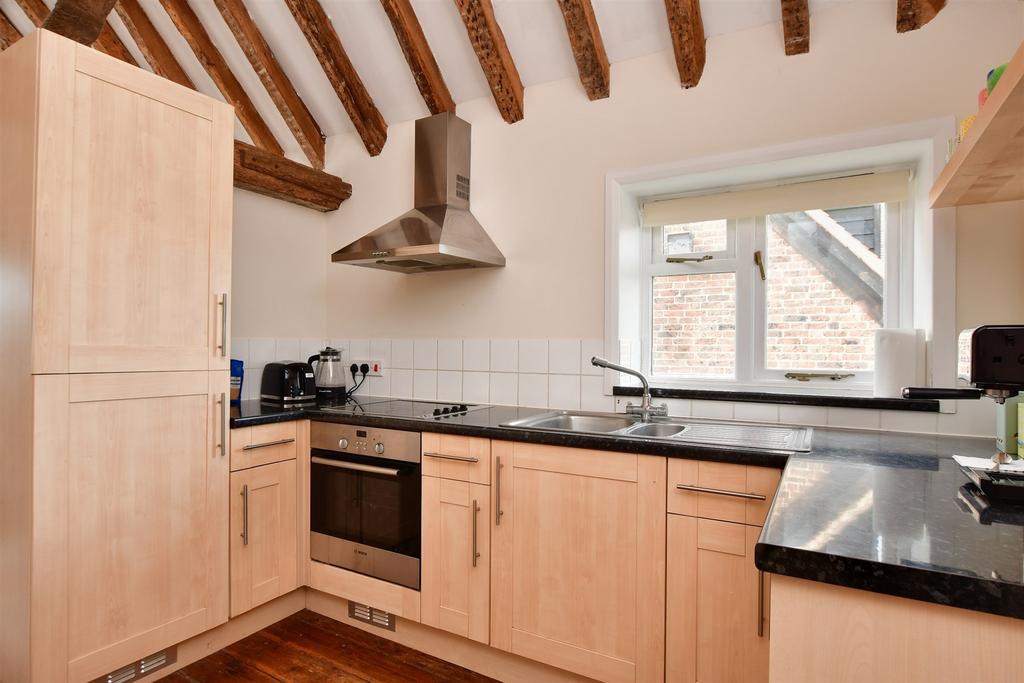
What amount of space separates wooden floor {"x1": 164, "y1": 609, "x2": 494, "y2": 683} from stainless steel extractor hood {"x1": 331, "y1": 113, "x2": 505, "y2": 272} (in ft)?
5.30

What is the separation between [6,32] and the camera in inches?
104

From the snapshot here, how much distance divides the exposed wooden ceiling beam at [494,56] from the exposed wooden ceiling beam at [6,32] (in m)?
2.13

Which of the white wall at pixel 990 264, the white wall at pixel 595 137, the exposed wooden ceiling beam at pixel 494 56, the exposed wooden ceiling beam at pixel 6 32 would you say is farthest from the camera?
the exposed wooden ceiling beam at pixel 6 32

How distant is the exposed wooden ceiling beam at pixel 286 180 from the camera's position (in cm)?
273

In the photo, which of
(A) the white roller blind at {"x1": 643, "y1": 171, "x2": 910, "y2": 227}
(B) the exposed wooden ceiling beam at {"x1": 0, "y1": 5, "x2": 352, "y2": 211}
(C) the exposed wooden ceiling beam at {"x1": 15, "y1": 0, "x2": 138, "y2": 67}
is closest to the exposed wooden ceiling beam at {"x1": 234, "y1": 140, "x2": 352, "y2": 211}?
(B) the exposed wooden ceiling beam at {"x1": 0, "y1": 5, "x2": 352, "y2": 211}

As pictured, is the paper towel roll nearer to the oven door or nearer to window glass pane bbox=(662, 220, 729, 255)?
window glass pane bbox=(662, 220, 729, 255)

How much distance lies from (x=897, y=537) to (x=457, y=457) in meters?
1.47

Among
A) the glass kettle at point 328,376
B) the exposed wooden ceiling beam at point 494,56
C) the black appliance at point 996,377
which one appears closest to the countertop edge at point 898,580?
the black appliance at point 996,377

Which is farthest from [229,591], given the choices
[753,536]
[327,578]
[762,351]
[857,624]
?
[762,351]

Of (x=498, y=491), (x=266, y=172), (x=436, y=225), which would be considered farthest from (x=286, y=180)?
(x=498, y=491)

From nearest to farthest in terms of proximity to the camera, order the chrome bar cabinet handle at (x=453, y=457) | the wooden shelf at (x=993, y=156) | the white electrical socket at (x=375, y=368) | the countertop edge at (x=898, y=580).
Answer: the countertop edge at (x=898, y=580), the wooden shelf at (x=993, y=156), the chrome bar cabinet handle at (x=453, y=457), the white electrical socket at (x=375, y=368)

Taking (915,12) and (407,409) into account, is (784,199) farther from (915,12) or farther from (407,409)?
(407,409)

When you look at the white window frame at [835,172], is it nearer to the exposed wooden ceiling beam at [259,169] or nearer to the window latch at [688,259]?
the window latch at [688,259]

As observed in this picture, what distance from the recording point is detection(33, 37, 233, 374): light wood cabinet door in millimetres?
1741
